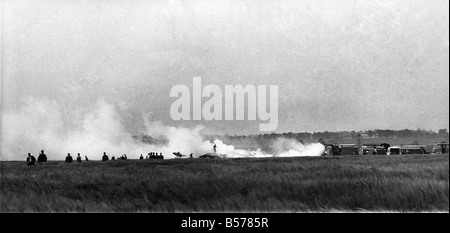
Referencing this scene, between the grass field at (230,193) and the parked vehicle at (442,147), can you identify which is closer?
the grass field at (230,193)

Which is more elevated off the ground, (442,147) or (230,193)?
(230,193)

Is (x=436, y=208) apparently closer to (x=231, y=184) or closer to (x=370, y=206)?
(x=370, y=206)

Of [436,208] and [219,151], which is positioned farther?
[219,151]

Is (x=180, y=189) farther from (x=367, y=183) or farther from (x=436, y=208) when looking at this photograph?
(x=436, y=208)

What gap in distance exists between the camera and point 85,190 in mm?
11180

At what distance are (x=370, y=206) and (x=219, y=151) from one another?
83607mm

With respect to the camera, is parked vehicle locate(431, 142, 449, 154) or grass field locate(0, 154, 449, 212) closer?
grass field locate(0, 154, 449, 212)

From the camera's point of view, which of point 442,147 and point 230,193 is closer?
point 230,193

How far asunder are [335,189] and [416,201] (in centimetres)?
161
